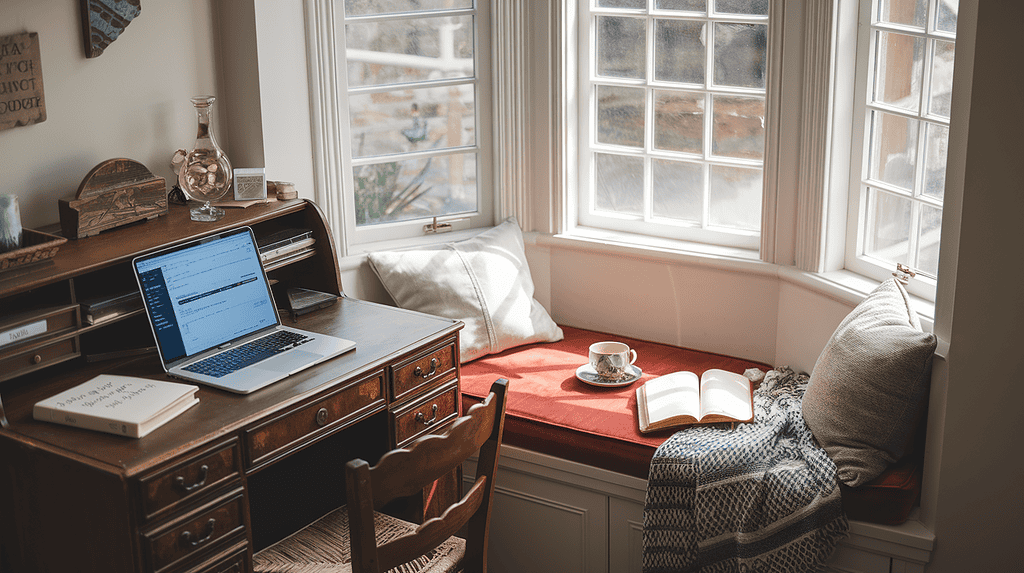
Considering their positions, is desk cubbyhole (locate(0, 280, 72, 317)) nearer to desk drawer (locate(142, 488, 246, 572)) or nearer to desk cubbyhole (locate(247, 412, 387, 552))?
desk drawer (locate(142, 488, 246, 572))

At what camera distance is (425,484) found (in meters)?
1.91

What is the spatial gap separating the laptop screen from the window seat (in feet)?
2.58

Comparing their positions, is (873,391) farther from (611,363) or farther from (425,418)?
(425,418)

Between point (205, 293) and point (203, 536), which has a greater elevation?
point (205, 293)

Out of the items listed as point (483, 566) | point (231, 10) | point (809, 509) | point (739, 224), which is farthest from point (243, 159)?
point (809, 509)

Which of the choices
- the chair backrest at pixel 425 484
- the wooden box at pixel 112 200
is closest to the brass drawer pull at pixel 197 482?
the chair backrest at pixel 425 484

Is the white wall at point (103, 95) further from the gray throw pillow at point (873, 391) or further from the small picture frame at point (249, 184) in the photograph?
the gray throw pillow at point (873, 391)

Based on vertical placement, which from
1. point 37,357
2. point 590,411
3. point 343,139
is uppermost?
point 343,139

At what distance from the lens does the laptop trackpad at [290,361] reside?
7.23 feet

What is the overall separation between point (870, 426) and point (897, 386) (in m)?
0.12

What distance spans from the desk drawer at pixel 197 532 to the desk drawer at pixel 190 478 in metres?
0.04

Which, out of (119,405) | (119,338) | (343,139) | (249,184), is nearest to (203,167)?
(249,184)

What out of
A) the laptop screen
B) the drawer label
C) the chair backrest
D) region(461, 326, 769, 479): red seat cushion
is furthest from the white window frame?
the chair backrest

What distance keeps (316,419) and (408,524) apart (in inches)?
16.1
